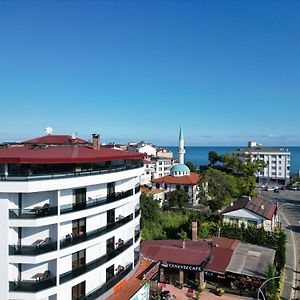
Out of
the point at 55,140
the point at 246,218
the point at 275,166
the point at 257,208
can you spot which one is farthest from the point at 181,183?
the point at 275,166

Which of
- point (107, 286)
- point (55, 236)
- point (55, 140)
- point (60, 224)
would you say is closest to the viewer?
point (55, 236)

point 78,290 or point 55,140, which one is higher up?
point 55,140

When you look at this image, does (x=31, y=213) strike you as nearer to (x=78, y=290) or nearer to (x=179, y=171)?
(x=78, y=290)

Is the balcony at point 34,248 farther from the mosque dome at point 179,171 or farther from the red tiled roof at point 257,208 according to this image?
the mosque dome at point 179,171

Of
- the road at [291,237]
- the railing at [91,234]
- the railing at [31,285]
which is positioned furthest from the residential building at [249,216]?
the railing at [31,285]

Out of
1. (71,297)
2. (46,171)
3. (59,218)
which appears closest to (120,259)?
(71,297)

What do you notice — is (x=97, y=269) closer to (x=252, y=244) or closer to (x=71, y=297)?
(x=71, y=297)

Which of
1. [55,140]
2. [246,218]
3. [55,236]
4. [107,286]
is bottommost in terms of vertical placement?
[246,218]
